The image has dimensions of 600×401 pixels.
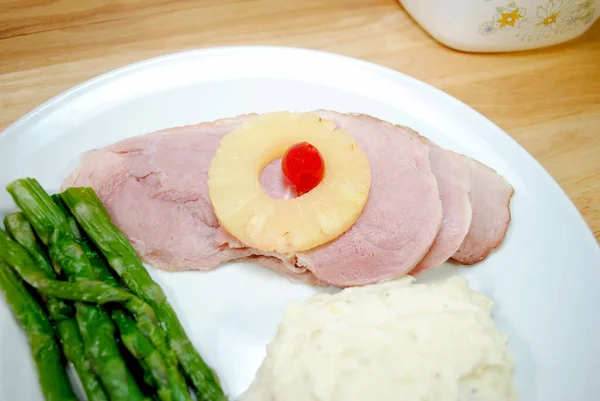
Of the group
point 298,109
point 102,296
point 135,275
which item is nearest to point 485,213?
point 298,109

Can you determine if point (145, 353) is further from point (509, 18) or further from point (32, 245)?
point (509, 18)

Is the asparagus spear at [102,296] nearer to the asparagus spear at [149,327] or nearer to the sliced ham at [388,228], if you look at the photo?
the asparagus spear at [149,327]

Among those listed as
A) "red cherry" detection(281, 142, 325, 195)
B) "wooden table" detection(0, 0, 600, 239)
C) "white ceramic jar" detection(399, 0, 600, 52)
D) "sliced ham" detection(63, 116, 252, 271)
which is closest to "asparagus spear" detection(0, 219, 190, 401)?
"sliced ham" detection(63, 116, 252, 271)

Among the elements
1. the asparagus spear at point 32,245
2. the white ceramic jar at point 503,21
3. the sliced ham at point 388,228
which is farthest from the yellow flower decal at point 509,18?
the asparagus spear at point 32,245

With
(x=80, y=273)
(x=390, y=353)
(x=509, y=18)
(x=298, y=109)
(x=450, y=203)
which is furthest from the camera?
(x=509, y=18)

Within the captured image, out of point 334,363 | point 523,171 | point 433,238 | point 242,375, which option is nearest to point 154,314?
point 242,375

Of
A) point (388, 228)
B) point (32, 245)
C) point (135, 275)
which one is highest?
point (32, 245)
